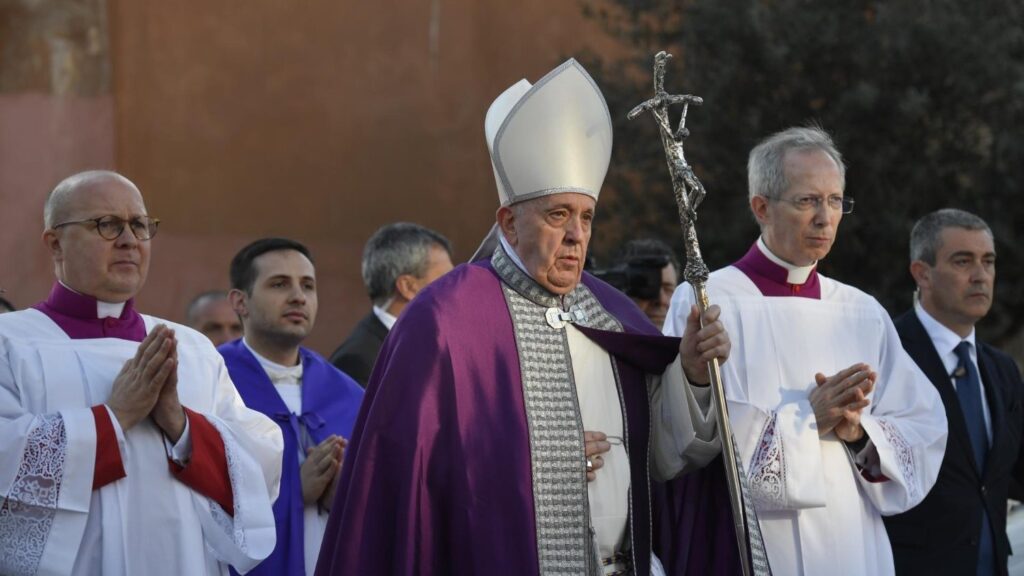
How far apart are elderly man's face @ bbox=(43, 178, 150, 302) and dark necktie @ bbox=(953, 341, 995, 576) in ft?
11.6

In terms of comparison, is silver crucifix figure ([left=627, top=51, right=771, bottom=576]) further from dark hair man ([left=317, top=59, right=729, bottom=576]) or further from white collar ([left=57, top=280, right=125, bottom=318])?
white collar ([left=57, top=280, right=125, bottom=318])

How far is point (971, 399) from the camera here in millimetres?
6527

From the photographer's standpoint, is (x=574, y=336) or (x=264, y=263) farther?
(x=264, y=263)

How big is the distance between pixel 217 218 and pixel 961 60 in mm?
6489

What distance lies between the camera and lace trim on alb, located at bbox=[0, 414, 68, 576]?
4543 millimetres

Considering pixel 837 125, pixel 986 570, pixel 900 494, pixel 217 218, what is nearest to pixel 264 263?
pixel 900 494

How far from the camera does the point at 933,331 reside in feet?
21.6

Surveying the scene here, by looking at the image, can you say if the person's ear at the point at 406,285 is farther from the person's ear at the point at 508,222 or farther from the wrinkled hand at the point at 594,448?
the wrinkled hand at the point at 594,448

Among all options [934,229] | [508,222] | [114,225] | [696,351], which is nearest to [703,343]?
[696,351]

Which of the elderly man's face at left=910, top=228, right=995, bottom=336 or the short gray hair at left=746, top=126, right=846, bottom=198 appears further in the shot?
the elderly man's face at left=910, top=228, right=995, bottom=336

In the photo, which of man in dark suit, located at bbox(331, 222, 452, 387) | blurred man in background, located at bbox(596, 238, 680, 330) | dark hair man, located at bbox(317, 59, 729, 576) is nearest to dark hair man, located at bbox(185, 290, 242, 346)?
man in dark suit, located at bbox(331, 222, 452, 387)

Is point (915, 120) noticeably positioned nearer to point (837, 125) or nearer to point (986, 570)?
point (837, 125)

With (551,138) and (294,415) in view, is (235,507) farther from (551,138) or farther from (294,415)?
(551,138)

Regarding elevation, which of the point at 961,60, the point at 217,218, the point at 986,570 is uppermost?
the point at 961,60
